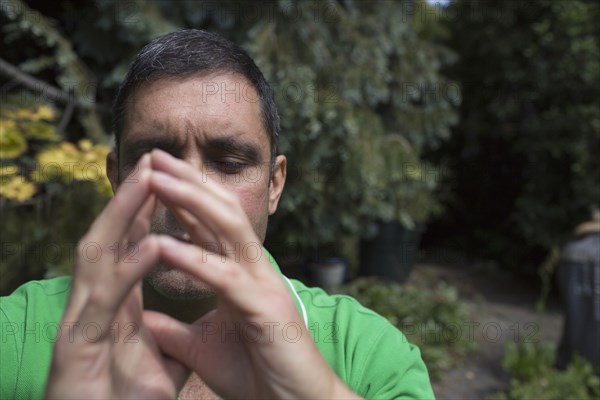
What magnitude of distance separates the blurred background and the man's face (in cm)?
125

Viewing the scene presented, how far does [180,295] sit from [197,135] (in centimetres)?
30

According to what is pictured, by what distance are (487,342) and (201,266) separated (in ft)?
16.6

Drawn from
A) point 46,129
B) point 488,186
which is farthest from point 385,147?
point 488,186

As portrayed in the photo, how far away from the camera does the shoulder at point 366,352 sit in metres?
1.15

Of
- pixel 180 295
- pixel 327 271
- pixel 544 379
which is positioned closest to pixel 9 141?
pixel 180 295

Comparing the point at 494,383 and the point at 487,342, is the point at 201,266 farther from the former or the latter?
the point at 487,342

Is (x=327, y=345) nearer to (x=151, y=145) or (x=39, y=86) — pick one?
(x=151, y=145)

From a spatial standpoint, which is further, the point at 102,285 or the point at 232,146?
the point at 232,146

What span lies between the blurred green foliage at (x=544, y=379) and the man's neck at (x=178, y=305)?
9.84ft

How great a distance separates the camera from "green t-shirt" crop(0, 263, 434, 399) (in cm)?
110

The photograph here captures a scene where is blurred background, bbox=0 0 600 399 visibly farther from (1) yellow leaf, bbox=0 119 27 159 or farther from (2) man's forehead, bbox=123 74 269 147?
(2) man's forehead, bbox=123 74 269 147

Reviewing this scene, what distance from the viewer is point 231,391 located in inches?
31.0

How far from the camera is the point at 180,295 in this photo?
106 centimetres

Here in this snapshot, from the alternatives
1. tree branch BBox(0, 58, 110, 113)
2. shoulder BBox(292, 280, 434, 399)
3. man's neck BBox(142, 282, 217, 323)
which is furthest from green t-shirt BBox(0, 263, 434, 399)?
tree branch BBox(0, 58, 110, 113)
